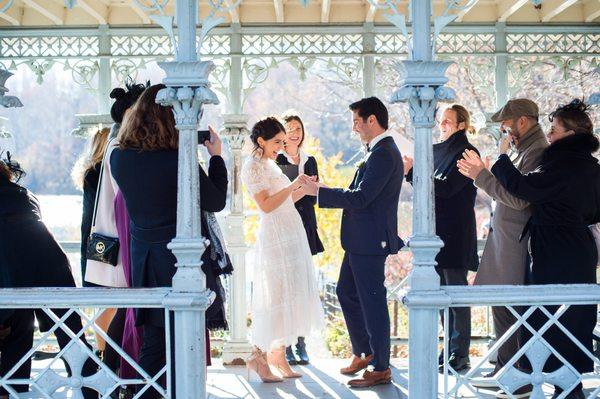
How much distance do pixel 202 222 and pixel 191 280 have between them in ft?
1.48

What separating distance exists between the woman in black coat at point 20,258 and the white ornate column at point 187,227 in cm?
91

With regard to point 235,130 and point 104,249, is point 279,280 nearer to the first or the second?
point 104,249

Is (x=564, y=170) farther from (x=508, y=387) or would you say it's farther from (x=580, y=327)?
(x=508, y=387)

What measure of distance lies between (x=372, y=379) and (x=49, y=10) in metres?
4.60

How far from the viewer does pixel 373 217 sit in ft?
19.5

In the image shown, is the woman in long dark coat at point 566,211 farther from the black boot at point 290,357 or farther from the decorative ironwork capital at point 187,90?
the black boot at point 290,357

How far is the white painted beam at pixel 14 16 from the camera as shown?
26.7ft

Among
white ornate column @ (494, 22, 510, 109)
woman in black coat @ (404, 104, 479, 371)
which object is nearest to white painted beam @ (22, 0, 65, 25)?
woman in black coat @ (404, 104, 479, 371)

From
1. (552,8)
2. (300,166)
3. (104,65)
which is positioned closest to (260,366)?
(300,166)

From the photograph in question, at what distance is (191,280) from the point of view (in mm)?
4664

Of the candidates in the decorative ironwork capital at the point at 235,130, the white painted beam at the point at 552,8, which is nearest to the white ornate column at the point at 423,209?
the decorative ironwork capital at the point at 235,130

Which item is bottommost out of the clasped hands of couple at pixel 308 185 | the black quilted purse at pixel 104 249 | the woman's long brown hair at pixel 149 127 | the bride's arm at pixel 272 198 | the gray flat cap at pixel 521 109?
the black quilted purse at pixel 104 249

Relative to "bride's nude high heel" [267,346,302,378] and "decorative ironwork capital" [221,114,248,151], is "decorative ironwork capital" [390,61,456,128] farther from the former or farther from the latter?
"decorative ironwork capital" [221,114,248,151]

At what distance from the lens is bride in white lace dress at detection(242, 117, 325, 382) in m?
6.18
